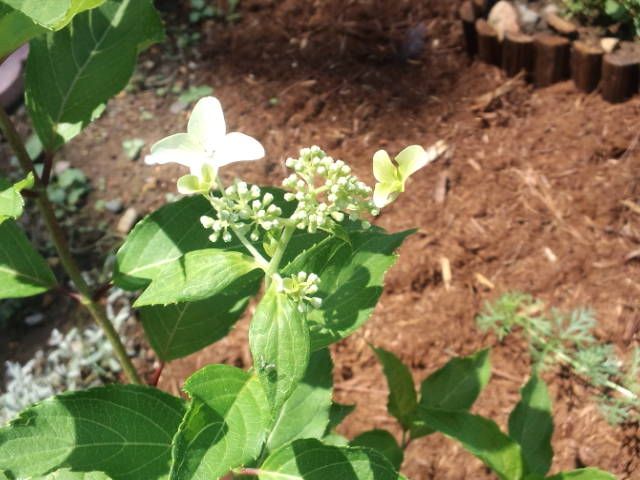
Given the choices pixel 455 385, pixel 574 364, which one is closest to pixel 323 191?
pixel 455 385

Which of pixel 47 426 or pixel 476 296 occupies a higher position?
pixel 47 426

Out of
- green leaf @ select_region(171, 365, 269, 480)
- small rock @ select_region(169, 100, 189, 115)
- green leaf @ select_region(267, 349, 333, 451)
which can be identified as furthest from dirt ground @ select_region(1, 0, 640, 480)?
green leaf @ select_region(171, 365, 269, 480)

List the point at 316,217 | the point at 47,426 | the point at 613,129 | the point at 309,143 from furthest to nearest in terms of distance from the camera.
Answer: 1. the point at 309,143
2. the point at 613,129
3. the point at 47,426
4. the point at 316,217

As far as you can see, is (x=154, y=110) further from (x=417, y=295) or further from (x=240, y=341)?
(x=417, y=295)

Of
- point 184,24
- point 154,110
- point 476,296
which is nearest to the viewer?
point 476,296

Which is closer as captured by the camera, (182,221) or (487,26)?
(182,221)

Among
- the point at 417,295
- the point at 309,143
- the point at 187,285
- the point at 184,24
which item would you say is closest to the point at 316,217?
the point at 187,285

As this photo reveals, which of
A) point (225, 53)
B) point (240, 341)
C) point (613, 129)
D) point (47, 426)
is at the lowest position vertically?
point (240, 341)
